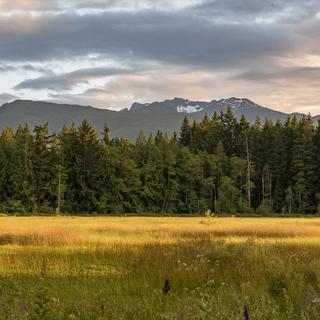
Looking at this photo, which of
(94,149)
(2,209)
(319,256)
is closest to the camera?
(319,256)

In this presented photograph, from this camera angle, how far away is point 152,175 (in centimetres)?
9412

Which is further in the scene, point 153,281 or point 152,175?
point 152,175

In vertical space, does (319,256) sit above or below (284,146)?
below

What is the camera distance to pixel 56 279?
13680 mm

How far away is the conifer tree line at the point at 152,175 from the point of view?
88.6 m

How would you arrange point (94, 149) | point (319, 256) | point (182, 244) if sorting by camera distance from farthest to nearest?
point (94, 149), point (182, 244), point (319, 256)

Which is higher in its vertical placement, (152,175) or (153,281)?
(152,175)

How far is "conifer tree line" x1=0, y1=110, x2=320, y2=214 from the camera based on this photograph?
291 ft

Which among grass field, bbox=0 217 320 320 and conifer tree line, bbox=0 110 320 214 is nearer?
grass field, bbox=0 217 320 320

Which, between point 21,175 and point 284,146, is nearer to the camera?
point 21,175

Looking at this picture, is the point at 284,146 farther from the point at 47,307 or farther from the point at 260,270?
the point at 47,307

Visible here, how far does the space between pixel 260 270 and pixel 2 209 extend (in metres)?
75.5

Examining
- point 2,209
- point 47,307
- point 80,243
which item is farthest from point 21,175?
point 47,307

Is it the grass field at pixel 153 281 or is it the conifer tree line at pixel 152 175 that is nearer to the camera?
the grass field at pixel 153 281
